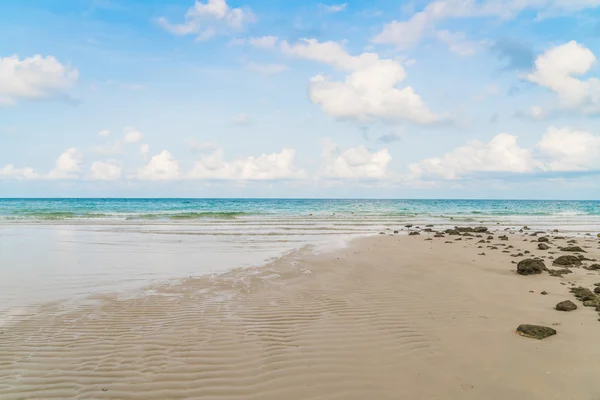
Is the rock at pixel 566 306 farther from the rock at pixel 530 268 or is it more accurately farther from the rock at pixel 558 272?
the rock at pixel 530 268

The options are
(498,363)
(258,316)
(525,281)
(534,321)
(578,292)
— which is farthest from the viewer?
(525,281)

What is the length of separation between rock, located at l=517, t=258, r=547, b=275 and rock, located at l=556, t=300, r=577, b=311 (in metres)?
3.57

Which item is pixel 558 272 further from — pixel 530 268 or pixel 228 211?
pixel 228 211

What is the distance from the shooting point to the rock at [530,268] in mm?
10615

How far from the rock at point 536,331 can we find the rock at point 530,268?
205 inches

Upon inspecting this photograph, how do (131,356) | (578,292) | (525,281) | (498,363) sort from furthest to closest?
(525,281), (578,292), (131,356), (498,363)

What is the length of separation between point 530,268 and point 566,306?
3790mm

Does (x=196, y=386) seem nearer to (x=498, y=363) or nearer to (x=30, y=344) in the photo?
(x=30, y=344)

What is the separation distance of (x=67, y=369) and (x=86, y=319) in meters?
2.16

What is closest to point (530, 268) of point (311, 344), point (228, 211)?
point (311, 344)

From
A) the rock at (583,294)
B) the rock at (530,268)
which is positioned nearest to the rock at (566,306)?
the rock at (583,294)

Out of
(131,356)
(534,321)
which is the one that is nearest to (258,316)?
(131,356)

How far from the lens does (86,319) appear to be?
701cm

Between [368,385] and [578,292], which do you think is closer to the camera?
[368,385]
